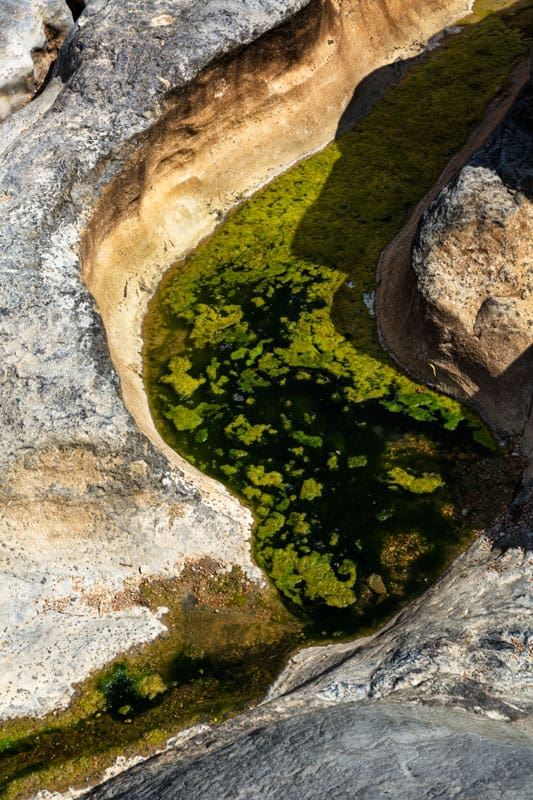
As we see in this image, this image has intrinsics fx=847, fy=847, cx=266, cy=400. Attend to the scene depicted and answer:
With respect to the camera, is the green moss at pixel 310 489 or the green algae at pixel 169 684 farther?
the green moss at pixel 310 489

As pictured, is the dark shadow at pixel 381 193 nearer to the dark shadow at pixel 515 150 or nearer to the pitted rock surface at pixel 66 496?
the dark shadow at pixel 515 150

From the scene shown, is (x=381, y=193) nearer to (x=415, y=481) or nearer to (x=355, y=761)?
(x=415, y=481)

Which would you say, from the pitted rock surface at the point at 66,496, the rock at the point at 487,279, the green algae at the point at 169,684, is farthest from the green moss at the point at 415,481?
the green algae at the point at 169,684

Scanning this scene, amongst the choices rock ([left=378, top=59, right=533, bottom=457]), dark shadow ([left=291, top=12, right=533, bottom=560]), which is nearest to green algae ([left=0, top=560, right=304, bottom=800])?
dark shadow ([left=291, top=12, right=533, bottom=560])

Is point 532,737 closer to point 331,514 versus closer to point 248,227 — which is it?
point 331,514

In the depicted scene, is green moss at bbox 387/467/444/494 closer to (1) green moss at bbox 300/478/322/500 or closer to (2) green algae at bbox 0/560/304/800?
(1) green moss at bbox 300/478/322/500

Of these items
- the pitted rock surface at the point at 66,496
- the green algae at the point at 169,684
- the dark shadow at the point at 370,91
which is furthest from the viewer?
the dark shadow at the point at 370,91
